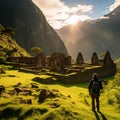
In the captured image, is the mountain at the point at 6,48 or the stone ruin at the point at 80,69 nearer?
the mountain at the point at 6,48

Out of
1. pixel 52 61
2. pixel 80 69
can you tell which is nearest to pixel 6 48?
pixel 52 61

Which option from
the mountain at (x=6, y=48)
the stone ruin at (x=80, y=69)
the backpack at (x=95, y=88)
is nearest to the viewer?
the backpack at (x=95, y=88)

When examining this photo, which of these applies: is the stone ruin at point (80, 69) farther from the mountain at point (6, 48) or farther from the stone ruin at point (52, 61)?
the mountain at point (6, 48)

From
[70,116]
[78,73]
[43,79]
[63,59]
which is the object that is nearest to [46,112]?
[70,116]

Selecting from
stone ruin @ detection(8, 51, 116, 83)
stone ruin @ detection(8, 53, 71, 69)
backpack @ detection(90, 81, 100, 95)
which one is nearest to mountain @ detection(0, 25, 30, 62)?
stone ruin @ detection(8, 53, 71, 69)

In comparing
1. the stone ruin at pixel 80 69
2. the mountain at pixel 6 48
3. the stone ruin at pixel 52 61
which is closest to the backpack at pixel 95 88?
the mountain at pixel 6 48

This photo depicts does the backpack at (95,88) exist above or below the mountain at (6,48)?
below

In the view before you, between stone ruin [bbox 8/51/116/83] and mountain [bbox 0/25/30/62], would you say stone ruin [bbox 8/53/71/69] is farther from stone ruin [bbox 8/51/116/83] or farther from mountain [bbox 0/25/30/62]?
mountain [bbox 0/25/30/62]

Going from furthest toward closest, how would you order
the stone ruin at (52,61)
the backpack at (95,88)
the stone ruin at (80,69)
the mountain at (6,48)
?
the stone ruin at (52,61), the stone ruin at (80,69), the mountain at (6,48), the backpack at (95,88)

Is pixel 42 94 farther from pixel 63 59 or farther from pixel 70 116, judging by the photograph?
pixel 63 59

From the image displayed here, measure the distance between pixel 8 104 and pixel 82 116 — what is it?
4.86 m

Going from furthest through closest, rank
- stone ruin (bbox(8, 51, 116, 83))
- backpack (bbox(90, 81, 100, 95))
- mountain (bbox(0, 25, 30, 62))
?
1. stone ruin (bbox(8, 51, 116, 83))
2. mountain (bbox(0, 25, 30, 62))
3. backpack (bbox(90, 81, 100, 95))

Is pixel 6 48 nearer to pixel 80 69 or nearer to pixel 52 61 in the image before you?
pixel 52 61

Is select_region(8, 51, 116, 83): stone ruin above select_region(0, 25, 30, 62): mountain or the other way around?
A: the other way around
